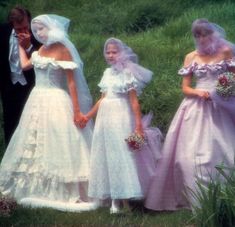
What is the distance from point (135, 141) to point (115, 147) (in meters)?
0.32

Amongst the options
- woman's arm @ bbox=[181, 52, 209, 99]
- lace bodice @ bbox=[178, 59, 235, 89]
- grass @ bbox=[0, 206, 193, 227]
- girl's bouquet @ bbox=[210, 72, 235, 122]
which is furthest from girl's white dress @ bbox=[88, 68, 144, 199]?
girl's bouquet @ bbox=[210, 72, 235, 122]

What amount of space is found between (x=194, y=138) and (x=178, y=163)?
0.32 meters

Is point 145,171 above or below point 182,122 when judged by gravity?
below

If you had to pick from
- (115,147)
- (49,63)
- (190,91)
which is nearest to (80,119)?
(115,147)

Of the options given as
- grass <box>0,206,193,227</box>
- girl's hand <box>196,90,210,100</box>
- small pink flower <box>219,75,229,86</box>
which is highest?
small pink flower <box>219,75,229,86</box>

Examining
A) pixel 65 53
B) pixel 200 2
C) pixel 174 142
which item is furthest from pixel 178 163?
pixel 200 2

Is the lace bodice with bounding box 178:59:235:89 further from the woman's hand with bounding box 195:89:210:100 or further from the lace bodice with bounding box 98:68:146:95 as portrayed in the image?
the lace bodice with bounding box 98:68:146:95

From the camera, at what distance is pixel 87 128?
820 centimetres

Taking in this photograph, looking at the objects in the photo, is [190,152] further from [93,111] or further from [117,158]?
[93,111]

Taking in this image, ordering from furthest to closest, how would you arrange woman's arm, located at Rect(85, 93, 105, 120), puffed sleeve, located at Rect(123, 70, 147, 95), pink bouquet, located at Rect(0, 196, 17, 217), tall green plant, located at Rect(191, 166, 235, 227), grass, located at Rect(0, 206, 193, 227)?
woman's arm, located at Rect(85, 93, 105, 120), puffed sleeve, located at Rect(123, 70, 147, 95), grass, located at Rect(0, 206, 193, 227), pink bouquet, located at Rect(0, 196, 17, 217), tall green plant, located at Rect(191, 166, 235, 227)

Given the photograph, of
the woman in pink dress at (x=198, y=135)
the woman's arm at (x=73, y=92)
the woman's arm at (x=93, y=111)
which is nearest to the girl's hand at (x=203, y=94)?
the woman in pink dress at (x=198, y=135)

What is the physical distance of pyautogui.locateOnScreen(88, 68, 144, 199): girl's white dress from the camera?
752 cm

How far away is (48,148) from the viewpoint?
796 centimetres

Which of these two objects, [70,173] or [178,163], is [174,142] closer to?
[178,163]
